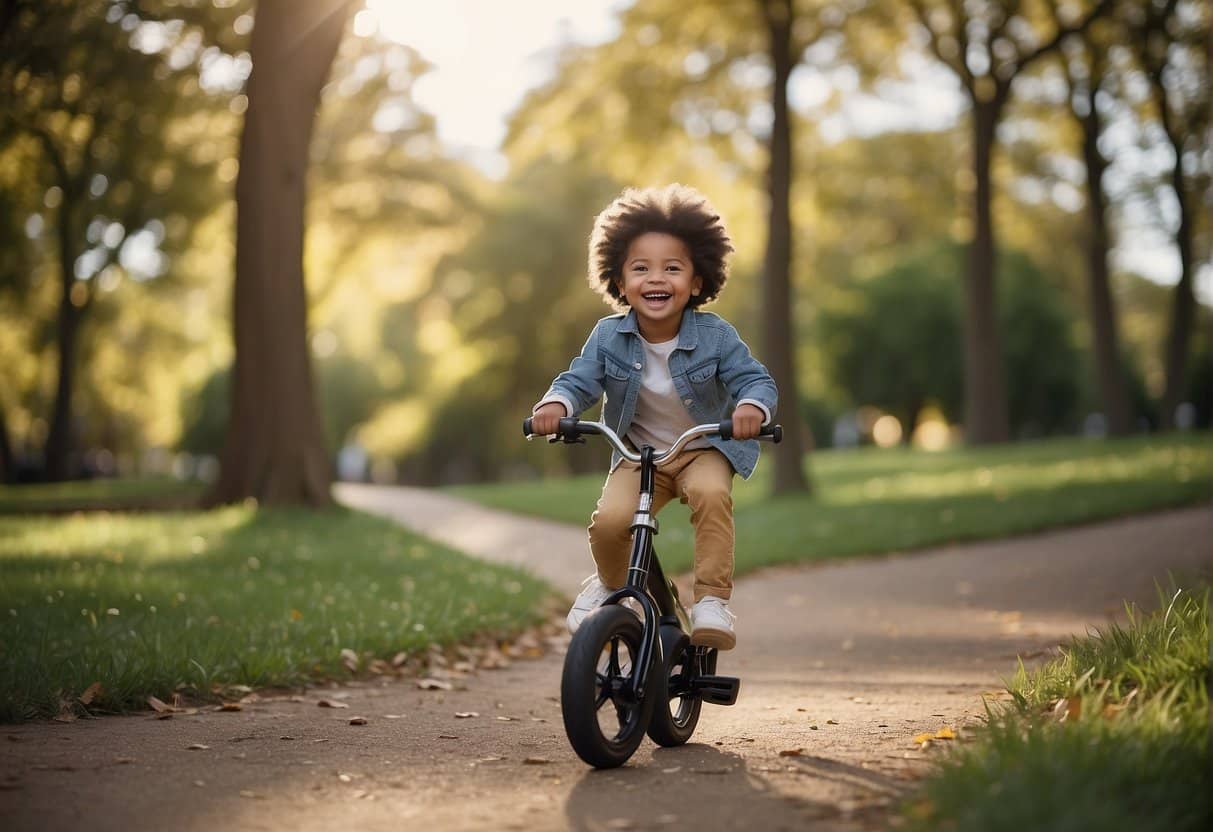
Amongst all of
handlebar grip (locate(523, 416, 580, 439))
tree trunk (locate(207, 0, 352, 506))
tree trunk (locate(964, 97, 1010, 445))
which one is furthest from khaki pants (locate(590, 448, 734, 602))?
tree trunk (locate(964, 97, 1010, 445))

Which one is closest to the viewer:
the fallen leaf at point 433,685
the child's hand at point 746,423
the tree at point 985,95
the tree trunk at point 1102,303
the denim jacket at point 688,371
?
the child's hand at point 746,423

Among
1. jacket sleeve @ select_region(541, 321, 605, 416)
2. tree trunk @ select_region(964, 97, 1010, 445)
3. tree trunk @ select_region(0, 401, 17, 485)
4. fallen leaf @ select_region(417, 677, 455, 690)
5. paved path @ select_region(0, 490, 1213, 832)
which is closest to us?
paved path @ select_region(0, 490, 1213, 832)

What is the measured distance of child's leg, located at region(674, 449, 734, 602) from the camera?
4473mm

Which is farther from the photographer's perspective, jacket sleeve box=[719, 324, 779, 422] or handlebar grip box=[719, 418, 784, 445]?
jacket sleeve box=[719, 324, 779, 422]

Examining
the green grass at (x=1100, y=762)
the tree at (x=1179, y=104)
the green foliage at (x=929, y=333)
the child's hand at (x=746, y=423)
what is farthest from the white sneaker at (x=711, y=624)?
the green foliage at (x=929, y=333)

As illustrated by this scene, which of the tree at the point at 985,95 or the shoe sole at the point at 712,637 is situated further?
the tree at the point at 985,95

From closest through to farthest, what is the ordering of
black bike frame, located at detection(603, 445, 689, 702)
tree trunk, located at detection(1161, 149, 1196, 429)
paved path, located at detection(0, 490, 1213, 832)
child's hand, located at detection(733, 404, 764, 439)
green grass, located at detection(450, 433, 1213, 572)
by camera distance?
paved path, located at detection(0, 490, 1213, 832), child's hand, located at detection(733, 404, 764, 439), black bike frame, located at detection(603, 445, 689, 702), green grass, located at detection(450, 433, 1213, 572), tree trunk, located at detection(1161, 149, 1196, 429)

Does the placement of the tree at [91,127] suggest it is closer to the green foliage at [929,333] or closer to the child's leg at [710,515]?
the child's leg at [710,515]

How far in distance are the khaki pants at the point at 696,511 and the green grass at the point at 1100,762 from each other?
3.70 ft

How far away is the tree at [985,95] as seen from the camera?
22.3 metres

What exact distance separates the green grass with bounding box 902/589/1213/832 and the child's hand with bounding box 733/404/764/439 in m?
1.23

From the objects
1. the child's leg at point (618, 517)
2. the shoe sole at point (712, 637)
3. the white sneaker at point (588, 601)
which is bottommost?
the shoe sole at point (712, 637)

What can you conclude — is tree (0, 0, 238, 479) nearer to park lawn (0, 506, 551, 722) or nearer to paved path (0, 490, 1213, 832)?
park lawn (0, 506, 551, 722)

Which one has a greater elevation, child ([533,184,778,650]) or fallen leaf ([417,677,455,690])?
child ([533,184,778,650])
